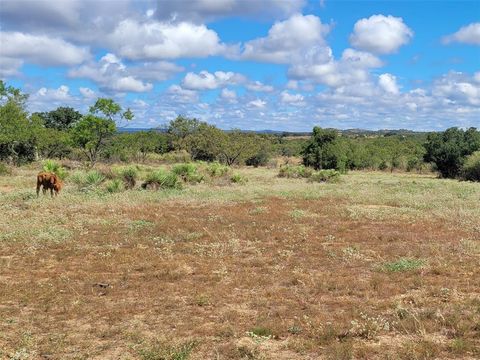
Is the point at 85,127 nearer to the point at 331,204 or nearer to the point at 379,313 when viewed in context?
the point at 331,204

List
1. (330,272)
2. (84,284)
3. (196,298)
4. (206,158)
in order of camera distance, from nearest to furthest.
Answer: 1. (196,298)
2. (84,284)
3. (330,272)
4. (206,158)

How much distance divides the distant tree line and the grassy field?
24.6 meters

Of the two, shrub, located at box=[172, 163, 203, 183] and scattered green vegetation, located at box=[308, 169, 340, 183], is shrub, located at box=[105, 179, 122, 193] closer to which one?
shrub, located at box=[172, 163, 203, 183]

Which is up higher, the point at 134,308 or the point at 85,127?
the point at 85,127

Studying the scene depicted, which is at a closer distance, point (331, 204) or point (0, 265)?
point (0, 265)

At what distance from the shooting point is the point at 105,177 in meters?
30.0

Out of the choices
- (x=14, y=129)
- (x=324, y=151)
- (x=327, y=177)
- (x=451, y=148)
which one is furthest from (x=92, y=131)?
(x=451, y=148)

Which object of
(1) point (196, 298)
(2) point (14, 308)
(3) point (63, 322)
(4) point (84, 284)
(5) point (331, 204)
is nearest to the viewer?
(3) point (63, 322)

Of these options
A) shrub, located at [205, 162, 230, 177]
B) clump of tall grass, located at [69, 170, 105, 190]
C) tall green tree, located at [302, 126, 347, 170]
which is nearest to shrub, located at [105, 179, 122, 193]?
clump of tall grass, located at [69, 170, 105, 190]

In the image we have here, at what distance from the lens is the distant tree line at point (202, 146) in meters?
43.2

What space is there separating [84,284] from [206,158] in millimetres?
50960

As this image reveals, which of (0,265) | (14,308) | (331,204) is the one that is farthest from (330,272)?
(331,204)

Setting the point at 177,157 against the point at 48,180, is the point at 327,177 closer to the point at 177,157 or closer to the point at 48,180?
the point at 48,180

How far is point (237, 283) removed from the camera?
406 inches
